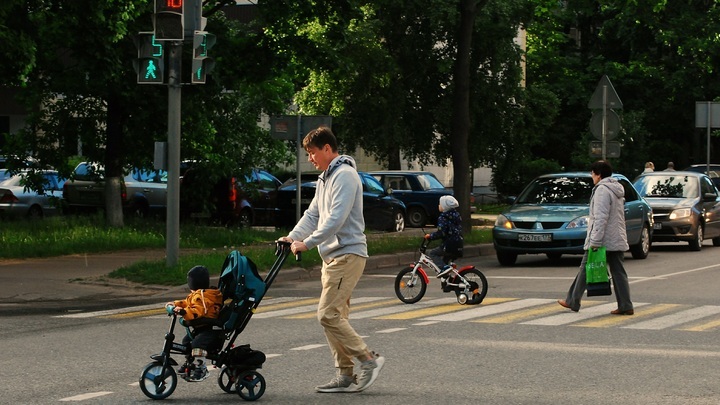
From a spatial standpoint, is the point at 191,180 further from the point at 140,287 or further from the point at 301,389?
the point at 301,389

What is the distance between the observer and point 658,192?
98.2 feet

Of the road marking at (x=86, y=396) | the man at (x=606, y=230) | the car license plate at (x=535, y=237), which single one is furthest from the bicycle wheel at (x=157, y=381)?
the car license plate at (x=535, y=237)

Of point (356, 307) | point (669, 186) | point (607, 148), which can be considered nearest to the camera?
point (356, 307)

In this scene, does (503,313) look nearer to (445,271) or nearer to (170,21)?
(445,271)

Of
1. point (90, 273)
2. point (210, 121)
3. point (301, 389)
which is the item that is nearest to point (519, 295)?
point (90, 273)

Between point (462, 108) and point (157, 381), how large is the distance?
20.9 m

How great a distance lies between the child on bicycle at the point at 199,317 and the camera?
916cm

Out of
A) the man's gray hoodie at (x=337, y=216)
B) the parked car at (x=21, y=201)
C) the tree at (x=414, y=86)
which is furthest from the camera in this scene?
the tree at (x=414, y=86)

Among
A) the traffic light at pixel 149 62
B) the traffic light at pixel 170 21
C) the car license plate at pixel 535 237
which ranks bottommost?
the car license plate at pixel 535 237

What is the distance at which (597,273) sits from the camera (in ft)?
51.2

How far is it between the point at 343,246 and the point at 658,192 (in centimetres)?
2140

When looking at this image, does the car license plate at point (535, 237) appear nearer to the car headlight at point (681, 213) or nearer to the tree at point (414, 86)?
the car headlight at point (681, 213)

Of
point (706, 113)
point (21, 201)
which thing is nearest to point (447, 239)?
point (21, 201)

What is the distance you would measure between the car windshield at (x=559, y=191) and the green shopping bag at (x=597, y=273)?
332 inches
